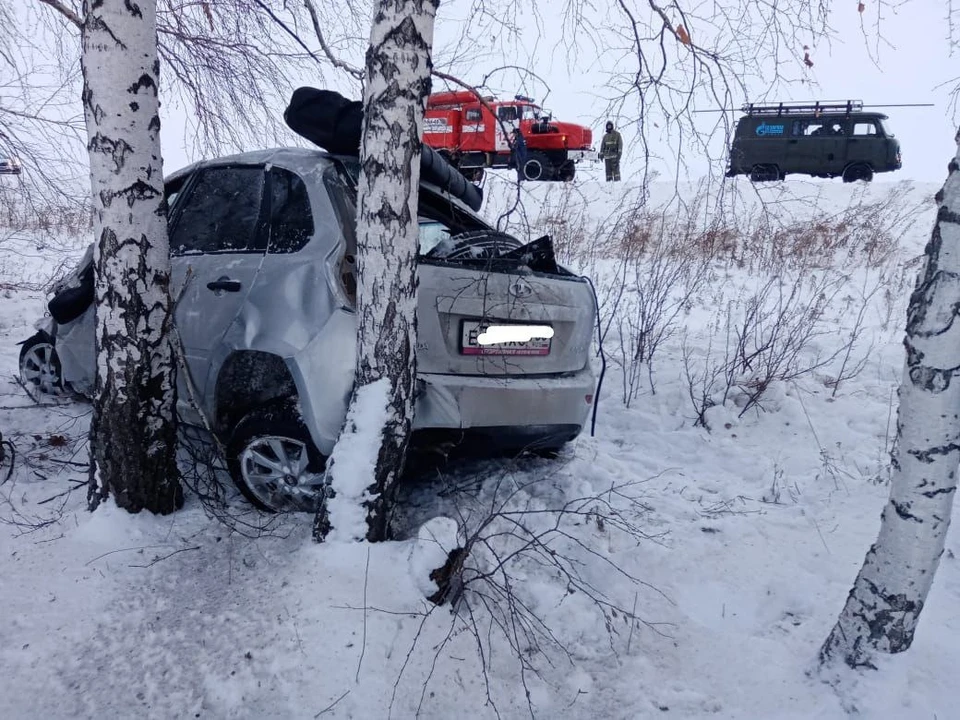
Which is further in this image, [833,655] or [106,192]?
[106,192]

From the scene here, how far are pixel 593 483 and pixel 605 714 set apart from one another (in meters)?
1.71

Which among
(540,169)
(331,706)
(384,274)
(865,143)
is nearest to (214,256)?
(384,274)

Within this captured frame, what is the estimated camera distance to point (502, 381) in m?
3.18

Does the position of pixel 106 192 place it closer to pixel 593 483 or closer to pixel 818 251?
pixel 593 483

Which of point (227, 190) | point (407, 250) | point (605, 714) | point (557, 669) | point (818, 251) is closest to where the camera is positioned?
point (605, 714)

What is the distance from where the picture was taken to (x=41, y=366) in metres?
4.86

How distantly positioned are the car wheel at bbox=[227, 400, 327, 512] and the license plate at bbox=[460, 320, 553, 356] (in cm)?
85

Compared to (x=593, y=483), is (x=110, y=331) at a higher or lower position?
higher

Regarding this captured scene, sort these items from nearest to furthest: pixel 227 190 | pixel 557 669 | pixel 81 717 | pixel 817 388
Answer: pixel 81 717 < pixel 557 669 < pixel 227 190 < pixel 817 388

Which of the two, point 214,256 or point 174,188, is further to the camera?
point 174,188

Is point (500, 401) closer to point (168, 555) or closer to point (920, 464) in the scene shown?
point (168, 555)

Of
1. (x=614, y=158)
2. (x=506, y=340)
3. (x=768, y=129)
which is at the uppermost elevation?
(x=768, y=129)

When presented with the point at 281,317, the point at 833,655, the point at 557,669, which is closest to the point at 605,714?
the point at 557,669

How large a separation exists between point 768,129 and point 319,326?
18.7 metres
